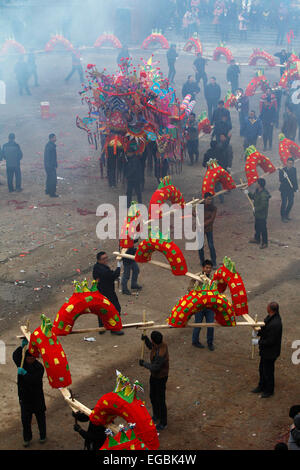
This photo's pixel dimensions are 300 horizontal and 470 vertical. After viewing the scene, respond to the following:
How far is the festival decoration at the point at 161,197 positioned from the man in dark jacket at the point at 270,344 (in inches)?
173

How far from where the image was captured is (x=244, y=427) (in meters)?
8.23

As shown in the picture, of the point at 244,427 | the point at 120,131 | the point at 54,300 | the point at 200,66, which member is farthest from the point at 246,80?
the point at 244,427

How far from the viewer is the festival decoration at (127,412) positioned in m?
6.66

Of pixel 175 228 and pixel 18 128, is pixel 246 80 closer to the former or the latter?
pixel 18 128

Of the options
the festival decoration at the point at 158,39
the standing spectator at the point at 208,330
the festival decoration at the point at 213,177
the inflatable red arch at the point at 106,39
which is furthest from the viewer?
the festival decoration at the point at 158,39

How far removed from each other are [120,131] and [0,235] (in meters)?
3.77

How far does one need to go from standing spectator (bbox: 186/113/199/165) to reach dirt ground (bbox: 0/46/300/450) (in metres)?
0.57

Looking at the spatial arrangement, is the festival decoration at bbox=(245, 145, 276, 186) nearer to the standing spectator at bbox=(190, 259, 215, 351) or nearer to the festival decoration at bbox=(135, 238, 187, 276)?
the festival decoration at bbox=(135, 238, 187, 276)

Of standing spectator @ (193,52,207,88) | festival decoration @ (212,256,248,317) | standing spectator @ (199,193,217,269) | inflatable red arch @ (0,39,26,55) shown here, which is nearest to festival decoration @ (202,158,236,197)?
standing spectator @ (199,193,217,269)

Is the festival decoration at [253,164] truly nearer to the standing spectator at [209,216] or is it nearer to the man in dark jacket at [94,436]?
the standing spectator at [209,216]

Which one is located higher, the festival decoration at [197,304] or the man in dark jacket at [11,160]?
the man in dark jacket at [11,160]

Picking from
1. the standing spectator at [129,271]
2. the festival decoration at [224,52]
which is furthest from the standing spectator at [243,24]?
the standing spectator at [129,271]

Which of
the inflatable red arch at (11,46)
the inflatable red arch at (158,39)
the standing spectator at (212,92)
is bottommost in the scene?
the standing spectator at (212,92)

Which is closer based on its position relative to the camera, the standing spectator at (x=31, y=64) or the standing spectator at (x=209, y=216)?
the standing spectator at (x=209, y=216)
